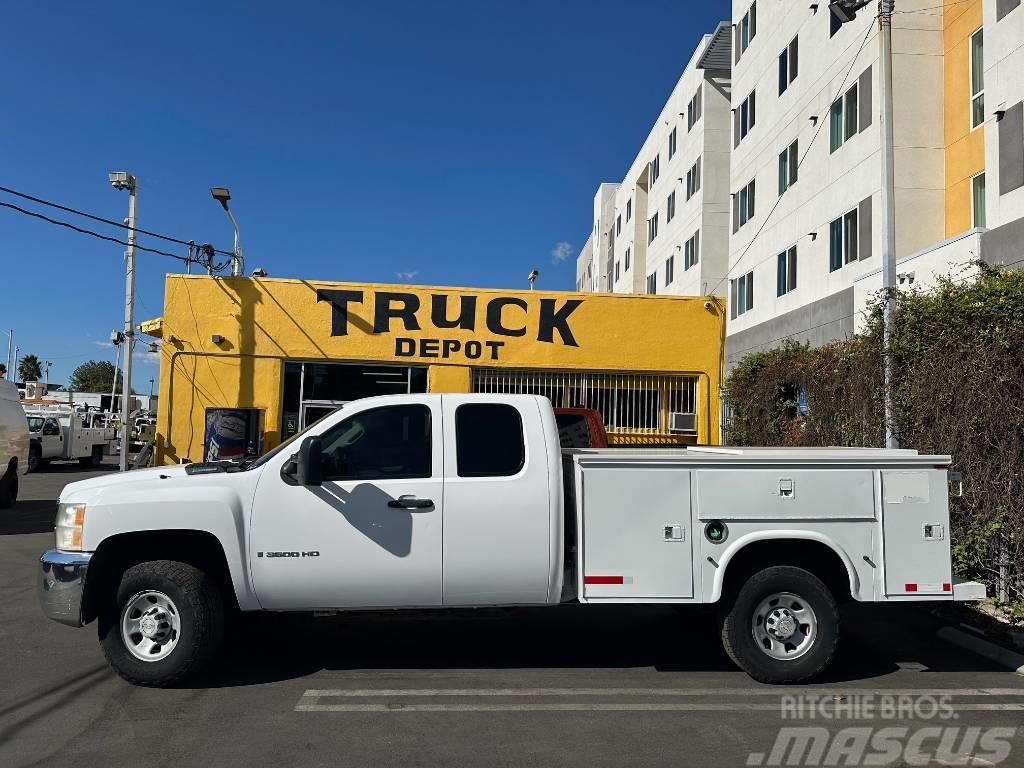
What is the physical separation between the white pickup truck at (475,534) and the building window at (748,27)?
25859mm

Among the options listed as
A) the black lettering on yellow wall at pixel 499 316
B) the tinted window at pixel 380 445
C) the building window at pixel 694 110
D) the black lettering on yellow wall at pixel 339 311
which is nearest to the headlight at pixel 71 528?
the tinted window at pixel 380 445

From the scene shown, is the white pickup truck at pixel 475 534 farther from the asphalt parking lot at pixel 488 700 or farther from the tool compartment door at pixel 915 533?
the asphalt parking lot at pixel 488 700

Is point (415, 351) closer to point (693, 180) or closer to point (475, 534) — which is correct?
point (475, 534)

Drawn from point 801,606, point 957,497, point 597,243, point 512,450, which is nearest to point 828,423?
point 957,497

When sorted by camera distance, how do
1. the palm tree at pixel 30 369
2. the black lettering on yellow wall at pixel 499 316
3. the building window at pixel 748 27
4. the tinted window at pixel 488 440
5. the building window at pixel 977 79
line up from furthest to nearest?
1. the palm tree at pixel 30 369
2. the building window at pixel 748 27
3. the building window at pixel 977 79
4. the black lettering on yellow wall at pixel 499 316
5. the tinted window at pixel 488 440

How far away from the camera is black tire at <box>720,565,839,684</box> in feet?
19.2

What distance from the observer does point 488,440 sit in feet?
19.6

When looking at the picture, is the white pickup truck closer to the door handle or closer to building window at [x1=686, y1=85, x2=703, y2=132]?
the door handle

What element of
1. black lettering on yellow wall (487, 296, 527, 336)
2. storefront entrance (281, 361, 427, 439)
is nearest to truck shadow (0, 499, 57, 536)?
storefront entrance (281, 361, 427, 439)

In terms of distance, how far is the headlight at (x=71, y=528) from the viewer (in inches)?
224

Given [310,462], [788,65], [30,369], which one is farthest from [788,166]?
[30,369]

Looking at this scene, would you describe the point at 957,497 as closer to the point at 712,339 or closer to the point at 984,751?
the point at 984,751

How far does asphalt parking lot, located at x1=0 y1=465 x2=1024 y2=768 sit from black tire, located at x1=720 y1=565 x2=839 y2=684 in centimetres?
16

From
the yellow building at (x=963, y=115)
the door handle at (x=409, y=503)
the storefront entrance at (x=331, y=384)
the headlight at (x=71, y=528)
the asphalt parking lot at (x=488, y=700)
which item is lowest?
the asphalt parking lot at (x=488, y=700)
